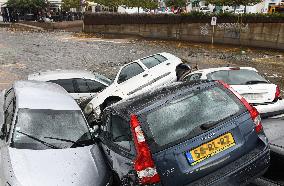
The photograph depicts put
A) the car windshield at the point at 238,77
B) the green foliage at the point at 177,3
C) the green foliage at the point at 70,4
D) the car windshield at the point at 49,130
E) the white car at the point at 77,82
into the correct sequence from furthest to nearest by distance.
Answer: the green foliage at the point at 70,4
the green foliage at the point at 177,3
the white car at the point at 77,82
the car windshield at the point at 238,77
the car windshield at the point at 49,130

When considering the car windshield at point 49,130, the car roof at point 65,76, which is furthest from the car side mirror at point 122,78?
the car windshield at point 49,130

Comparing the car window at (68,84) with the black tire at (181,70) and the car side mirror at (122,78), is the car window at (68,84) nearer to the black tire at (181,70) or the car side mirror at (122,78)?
the car side mirror at (122,78)

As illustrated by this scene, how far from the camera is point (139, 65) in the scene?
→ 1001 centimetres

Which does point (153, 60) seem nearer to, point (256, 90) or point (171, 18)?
point (256, 90)

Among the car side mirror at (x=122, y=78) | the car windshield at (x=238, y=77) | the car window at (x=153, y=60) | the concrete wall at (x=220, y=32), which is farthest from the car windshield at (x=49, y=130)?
the concrete wall at (x=220, y=32)

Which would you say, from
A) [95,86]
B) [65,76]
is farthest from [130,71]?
[65,76]

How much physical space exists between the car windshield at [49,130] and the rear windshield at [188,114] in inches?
74.1

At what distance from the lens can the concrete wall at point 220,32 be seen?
23880mm

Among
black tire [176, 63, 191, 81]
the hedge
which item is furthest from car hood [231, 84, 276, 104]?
the hedge

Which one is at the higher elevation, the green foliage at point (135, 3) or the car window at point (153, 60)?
the green foliage at point (135, 3)

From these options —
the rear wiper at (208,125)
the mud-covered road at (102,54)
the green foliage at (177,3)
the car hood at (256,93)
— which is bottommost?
the mud-covered road at (102,54)

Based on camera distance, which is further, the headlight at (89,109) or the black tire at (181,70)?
the black tire at (181,70)

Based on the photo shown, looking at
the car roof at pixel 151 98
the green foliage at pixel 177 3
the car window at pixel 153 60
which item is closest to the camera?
the car roof at pixel 151 98

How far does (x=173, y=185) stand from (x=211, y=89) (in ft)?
4.44
